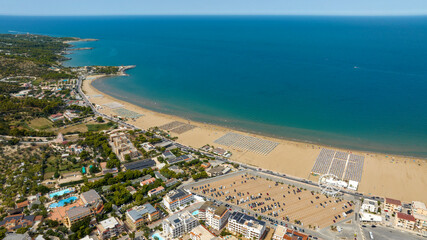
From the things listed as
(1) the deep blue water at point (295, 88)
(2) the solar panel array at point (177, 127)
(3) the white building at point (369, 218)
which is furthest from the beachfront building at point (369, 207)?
(2) the solar panel array at point (177, 127)

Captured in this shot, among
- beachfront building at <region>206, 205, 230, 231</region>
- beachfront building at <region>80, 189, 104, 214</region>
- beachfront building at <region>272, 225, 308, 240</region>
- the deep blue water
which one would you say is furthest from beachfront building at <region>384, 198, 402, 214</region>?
beachfront building at <region>80, 189, 104, 214</region>

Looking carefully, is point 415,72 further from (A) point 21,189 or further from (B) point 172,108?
(A) point 21,189

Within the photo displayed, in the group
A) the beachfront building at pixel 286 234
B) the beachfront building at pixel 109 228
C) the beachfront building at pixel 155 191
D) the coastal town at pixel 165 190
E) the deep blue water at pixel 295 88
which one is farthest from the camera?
the deep blue water at pixel 295 88

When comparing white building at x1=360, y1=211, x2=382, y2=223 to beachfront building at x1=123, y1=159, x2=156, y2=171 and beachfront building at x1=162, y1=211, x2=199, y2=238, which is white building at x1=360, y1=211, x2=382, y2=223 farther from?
beachfront building at x1=123, y1=159, x2=156, y2=171

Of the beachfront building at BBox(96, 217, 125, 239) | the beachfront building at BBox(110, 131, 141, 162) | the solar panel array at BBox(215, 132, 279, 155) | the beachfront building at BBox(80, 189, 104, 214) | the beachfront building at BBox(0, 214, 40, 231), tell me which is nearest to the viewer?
the beachfront building at BBox(96, 217, 125, 239)

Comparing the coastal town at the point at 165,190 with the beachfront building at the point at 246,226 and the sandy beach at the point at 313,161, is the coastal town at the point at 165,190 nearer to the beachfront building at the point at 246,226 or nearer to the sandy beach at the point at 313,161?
the beachfront building at the point at 246,226

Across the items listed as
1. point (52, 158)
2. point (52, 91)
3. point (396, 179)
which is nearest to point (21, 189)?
point (52, 158)
